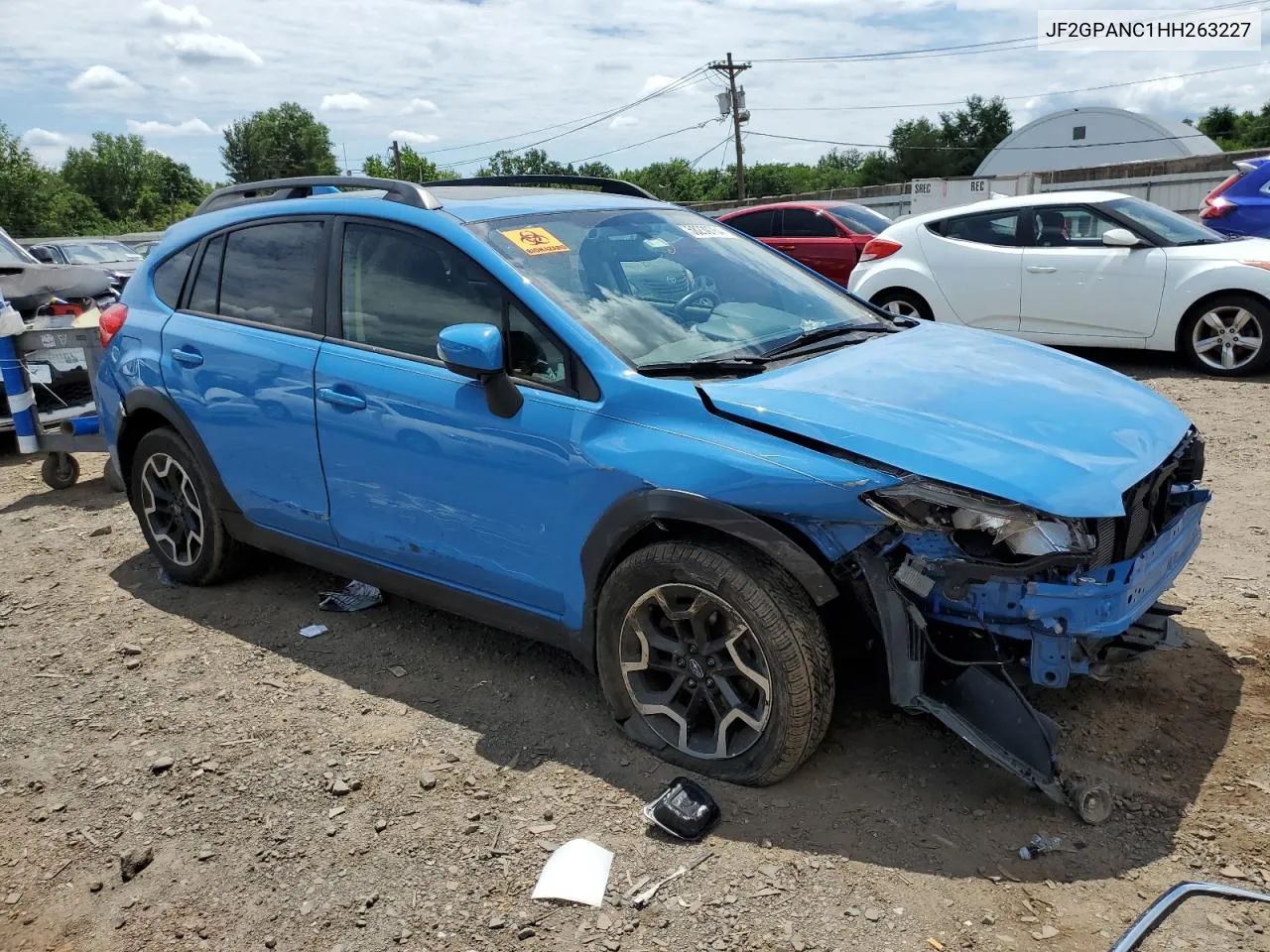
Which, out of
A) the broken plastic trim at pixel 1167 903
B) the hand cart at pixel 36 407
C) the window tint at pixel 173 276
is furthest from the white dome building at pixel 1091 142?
the broken plastic trim at pixel 1167 903

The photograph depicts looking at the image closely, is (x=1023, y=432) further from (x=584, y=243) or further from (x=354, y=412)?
(x=354, y=412)

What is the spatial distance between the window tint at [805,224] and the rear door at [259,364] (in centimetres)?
1001

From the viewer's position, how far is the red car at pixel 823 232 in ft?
42.9

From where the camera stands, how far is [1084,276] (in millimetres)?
8625

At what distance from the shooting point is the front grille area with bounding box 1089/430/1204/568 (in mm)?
2789

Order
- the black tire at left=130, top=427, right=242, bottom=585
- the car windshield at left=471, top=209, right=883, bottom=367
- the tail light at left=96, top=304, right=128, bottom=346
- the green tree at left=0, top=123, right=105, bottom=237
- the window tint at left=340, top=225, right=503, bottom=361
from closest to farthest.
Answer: the car windshield at left=471, top=209, right=883, bottom=367 → the window tint at left=340, top=225, right=503, bottom=361 → the black tire at left=130, top=427, right=242, bottom=585 → the tail light at left=96, top=304, right=128, bottom=346 → the green tree at left=0, top=123, right=105, bottom=237

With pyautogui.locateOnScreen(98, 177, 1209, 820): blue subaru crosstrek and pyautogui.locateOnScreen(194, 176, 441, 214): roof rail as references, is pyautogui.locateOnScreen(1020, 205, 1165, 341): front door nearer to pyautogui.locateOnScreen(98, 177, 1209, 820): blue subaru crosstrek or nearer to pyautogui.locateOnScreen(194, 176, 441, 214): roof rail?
pyautogui.locateOnScreen(98, 177, 1209, 820): blue subaru crosstrek

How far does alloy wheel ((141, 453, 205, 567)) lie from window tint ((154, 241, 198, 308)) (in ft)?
2.45

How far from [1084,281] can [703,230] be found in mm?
5683

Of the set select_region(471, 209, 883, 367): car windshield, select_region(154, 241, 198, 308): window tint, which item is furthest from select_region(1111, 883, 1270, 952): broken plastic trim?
select_region(154, 241, 198, 308): window tint

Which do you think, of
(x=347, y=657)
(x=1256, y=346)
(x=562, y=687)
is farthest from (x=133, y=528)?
(x=1256, y=346)

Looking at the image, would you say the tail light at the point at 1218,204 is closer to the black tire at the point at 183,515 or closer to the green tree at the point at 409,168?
the black tire at the point at 183,515

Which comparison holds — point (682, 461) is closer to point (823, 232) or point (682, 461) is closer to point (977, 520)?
point (977, 520)

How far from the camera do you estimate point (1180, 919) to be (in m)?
2.43
